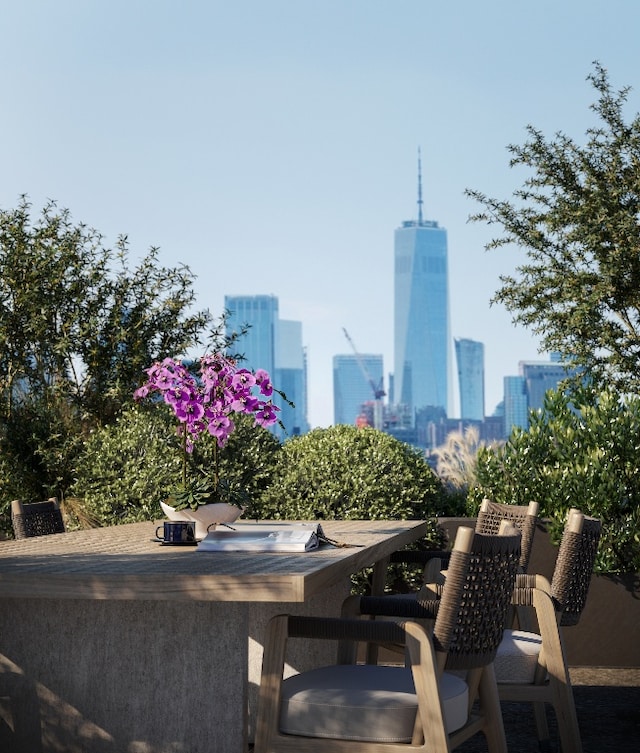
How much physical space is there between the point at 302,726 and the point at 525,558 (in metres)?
2.48

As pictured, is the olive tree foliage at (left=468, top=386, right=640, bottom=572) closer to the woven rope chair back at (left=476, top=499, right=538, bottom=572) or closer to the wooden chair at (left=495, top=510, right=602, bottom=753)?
the woven rope chair back at (left=476, top=499, right=538, bottom=572)

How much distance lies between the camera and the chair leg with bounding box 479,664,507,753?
370 centimetres

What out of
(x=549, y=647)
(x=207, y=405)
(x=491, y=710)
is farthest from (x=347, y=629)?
(x=207, y=405)

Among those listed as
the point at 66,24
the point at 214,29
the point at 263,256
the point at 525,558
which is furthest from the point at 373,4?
the point at 525,558

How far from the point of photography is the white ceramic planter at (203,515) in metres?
4.65

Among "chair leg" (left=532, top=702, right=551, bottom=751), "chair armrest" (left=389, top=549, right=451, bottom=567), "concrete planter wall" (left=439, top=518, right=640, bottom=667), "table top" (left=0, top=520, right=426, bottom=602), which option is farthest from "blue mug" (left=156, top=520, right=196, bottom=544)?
"concrete planter wall" (left=439, top=518, right=640, bottom=667)

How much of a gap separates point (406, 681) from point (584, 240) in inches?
484

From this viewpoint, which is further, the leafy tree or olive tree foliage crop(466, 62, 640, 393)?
olive tree foliage crop(466, 62, 640, 393)

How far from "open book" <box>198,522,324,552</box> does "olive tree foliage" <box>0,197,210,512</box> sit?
6860 mm

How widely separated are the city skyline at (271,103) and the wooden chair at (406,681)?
52505mm

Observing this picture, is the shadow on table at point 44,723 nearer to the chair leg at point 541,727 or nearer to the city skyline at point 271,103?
the chair leg at point 541,727

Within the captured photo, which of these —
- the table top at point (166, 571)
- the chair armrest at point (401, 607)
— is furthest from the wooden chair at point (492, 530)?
the chair armrest at point (401, 607)

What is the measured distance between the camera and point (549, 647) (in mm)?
4363

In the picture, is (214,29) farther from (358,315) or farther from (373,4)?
(358,315)
